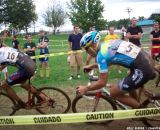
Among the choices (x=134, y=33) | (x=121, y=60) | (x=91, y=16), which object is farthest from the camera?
(x=91, y=16)

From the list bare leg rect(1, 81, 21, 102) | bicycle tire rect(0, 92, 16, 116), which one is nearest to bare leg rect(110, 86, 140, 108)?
bare leg rect(1, 81, 21, 102)

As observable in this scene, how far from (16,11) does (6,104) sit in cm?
5656

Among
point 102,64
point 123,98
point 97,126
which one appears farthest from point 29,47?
point 102,64

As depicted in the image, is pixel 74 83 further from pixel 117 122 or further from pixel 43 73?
pixel 117 122

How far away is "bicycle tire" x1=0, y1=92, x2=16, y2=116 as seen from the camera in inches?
287

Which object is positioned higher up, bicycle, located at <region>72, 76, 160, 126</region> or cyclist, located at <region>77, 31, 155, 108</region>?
cyclist, located at <region>77, 31, 155, 108</region>

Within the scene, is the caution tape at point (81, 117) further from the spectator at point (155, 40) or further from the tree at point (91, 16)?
the tree at point (91, 16)

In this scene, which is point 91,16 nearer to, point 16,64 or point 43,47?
point 43,47

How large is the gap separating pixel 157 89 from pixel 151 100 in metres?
3.85

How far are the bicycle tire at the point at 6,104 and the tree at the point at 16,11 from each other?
56.3 meters

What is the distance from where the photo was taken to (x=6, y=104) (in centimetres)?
757

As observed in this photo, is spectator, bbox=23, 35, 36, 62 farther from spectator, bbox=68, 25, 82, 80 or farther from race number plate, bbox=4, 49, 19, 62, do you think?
race number plate, bbox=4, 49, 19, 62

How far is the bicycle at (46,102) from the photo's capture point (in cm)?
719

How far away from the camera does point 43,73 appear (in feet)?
44.9
